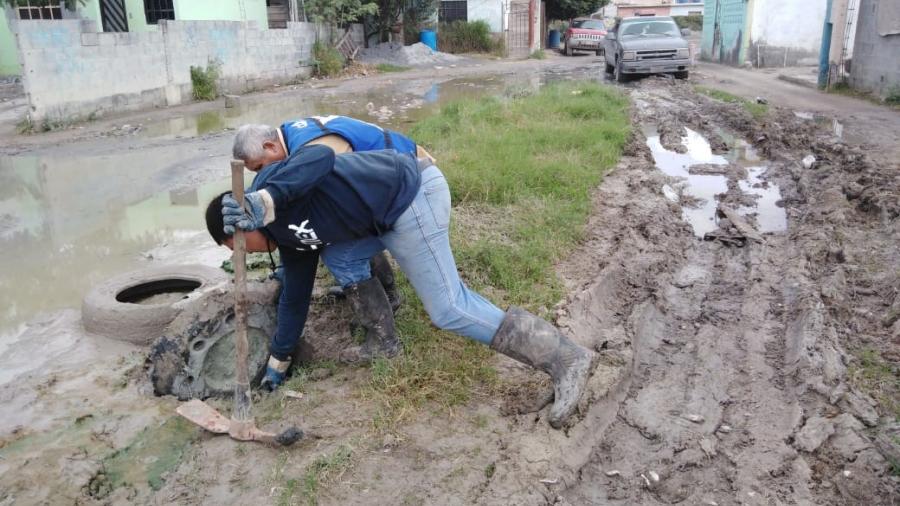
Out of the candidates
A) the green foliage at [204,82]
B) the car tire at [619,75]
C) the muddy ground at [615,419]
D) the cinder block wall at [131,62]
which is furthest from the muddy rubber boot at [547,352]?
the car tire at [619,75]

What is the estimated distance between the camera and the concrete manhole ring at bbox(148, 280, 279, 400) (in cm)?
414

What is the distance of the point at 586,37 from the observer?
3136 cm

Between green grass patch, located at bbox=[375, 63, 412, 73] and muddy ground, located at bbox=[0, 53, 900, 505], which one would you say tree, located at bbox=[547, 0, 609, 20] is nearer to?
green grass patch, located at bbox=[375, 63, 412, 73]

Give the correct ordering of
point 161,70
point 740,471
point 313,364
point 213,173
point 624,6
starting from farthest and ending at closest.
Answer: point 624,6 → point 161,70 → point 213,173 → point 313,364 → point 740,471

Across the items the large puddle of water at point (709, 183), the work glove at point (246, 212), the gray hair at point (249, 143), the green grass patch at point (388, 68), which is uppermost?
the gray hair at point (249, 143)

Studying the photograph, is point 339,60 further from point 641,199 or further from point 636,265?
point 636,265

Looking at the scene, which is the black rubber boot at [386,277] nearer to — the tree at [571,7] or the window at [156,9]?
the window at [156,9]

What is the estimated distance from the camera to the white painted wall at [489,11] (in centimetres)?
3200

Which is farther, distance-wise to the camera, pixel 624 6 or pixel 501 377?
pixel 624 6

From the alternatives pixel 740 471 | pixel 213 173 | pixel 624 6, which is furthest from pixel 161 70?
pixel 624 6

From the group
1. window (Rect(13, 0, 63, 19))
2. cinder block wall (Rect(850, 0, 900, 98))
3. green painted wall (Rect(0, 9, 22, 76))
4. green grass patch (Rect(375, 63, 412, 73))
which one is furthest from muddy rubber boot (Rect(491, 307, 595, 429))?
green grass patch (Rect(375, 63, 412, 73))

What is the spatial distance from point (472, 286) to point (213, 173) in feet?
17.7

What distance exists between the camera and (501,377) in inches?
155

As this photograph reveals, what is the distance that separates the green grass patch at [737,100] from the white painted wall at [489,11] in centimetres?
1738
